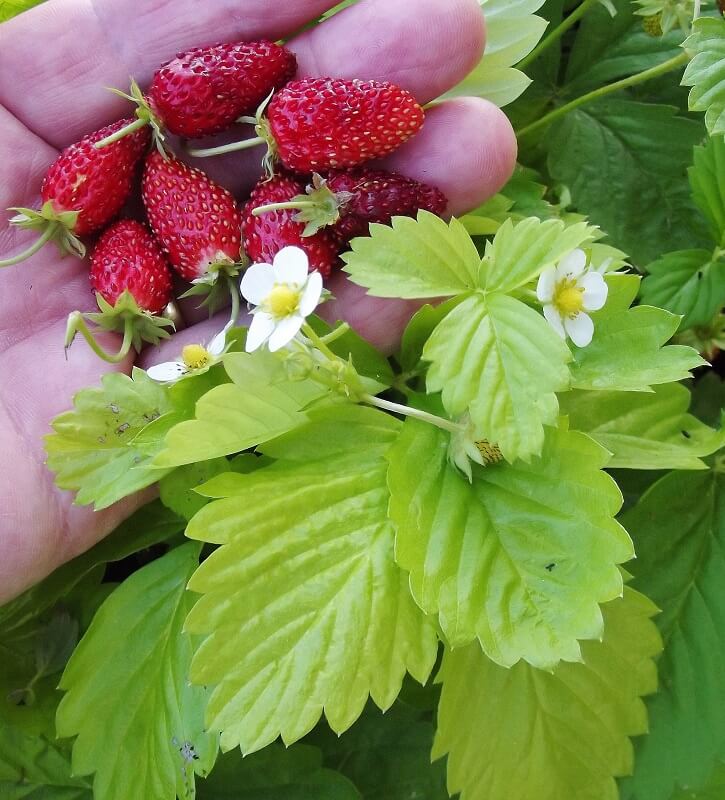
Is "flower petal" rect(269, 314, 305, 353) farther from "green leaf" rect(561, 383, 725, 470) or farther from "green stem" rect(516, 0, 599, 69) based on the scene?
"green stem" rect(516, 0, 599, 69)

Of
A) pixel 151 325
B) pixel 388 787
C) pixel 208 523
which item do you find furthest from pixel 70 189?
pixel 388 787

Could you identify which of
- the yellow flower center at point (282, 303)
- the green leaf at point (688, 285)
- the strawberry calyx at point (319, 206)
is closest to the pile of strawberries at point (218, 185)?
the strawberry calyx at point (319, 206)

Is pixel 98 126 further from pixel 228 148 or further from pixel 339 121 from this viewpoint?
pixel 339 121

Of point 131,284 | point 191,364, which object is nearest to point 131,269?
point 131,284

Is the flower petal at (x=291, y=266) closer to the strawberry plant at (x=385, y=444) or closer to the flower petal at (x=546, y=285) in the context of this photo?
the strawberry plant at (x=385, y=444)

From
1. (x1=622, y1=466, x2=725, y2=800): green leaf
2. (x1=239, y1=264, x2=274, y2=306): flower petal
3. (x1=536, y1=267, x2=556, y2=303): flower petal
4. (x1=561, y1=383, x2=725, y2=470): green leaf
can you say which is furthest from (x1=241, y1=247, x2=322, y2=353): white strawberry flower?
(x1=622, y1=466, x2=725, y2=800): green leaf
